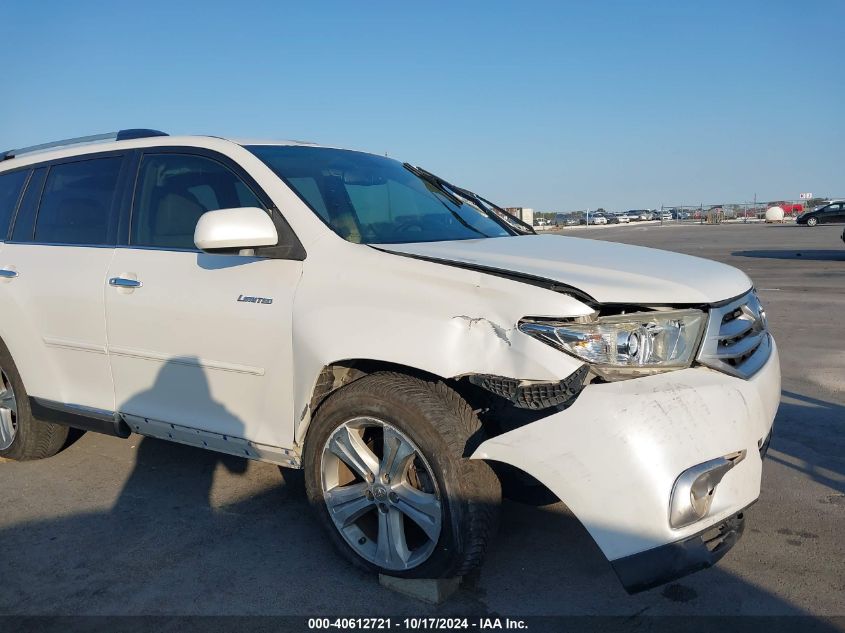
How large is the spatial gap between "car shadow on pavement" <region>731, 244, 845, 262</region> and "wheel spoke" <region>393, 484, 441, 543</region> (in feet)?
61.3

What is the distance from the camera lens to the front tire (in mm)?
2676

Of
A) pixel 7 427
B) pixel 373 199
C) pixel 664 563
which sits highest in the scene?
pixel 373 199

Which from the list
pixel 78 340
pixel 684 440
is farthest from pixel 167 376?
pixel 684 440

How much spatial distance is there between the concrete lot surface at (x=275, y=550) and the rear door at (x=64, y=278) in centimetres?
62

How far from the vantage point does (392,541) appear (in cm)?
292

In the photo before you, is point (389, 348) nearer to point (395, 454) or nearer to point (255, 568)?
point (395, 454)

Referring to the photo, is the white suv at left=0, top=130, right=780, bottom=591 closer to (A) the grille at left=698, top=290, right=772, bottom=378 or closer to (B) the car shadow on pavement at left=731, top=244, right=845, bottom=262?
(A) the grille at left=698, top=290, right=772, bottom=378

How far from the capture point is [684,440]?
2.38 meters

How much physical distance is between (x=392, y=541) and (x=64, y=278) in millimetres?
2428

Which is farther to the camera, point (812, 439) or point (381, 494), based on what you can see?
point (812, 439)

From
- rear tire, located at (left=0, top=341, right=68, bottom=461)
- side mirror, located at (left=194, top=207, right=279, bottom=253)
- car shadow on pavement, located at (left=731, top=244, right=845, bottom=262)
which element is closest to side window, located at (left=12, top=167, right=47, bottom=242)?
rear tire, located at (left=0, top=341, right=68, bottom=461)

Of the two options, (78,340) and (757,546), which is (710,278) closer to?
(757,546)

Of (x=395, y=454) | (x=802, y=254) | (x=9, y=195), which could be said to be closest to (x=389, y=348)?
(x=395, y=454)

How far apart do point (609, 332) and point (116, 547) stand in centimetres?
255
